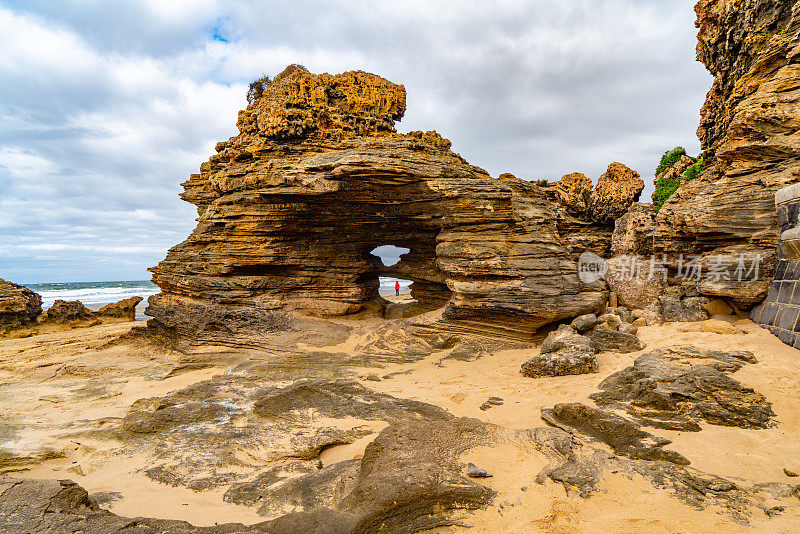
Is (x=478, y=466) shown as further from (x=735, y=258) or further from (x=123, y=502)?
(x=735, y=258)

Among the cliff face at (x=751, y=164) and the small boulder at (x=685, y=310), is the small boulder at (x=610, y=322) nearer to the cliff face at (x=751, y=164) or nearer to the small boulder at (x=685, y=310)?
the small boulder at (x=685, y=310)

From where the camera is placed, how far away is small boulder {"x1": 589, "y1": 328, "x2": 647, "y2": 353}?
6.93 meters

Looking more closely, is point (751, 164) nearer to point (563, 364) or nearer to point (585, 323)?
point (585, 323)

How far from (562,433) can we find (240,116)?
13.0 metres

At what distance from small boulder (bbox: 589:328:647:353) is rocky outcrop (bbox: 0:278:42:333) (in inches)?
940

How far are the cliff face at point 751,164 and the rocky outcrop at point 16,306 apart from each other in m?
26.2

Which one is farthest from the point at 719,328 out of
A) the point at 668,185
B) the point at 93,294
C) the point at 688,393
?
the point at 93,294

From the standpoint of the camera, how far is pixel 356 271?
11.9 meters

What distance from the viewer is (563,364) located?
6.39 m

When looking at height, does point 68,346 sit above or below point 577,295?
below

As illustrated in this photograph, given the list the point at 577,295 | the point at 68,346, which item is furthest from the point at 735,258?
the point at 68,346

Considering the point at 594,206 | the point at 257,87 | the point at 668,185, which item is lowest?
the point at 594,206

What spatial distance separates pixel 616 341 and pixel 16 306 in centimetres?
2472

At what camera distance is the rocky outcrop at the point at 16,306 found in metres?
16.5
